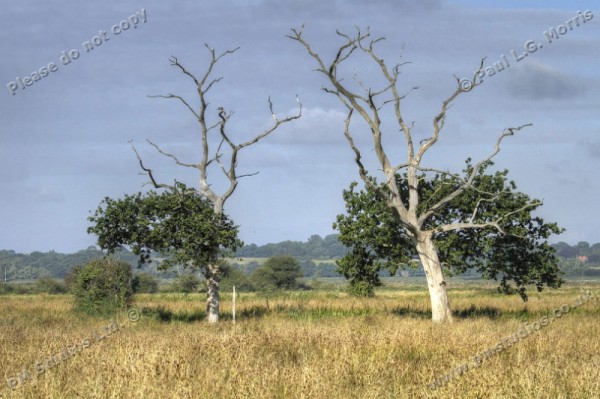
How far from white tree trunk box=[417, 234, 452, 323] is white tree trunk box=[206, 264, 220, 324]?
8.46m

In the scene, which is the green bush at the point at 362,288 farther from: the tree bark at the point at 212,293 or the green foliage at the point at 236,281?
the green foliage at the point at 236,281

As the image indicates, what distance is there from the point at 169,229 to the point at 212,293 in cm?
318

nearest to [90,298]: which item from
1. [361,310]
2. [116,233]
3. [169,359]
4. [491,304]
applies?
[116,233]

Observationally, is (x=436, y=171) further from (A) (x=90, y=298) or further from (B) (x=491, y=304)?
(A) (x=90, y=298)

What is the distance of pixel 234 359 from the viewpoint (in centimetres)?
1180

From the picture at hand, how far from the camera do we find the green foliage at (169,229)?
1128 inches

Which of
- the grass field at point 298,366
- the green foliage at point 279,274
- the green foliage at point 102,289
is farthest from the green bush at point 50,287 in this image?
the grass field at point 298,366

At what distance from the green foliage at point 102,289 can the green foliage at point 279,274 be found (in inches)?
2740

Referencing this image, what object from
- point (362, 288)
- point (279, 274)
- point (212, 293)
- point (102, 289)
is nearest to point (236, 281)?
point (279, 274)

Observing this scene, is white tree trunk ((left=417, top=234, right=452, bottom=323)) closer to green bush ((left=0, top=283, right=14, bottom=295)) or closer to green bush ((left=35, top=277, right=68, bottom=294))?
green bush ((left=35, top=277, right=68, bottom=294))

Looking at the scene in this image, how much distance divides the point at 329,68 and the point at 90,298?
1485cm

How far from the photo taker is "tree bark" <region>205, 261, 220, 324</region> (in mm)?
29188

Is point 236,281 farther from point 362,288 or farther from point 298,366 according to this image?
point 298,366

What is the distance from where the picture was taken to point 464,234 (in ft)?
96.8
